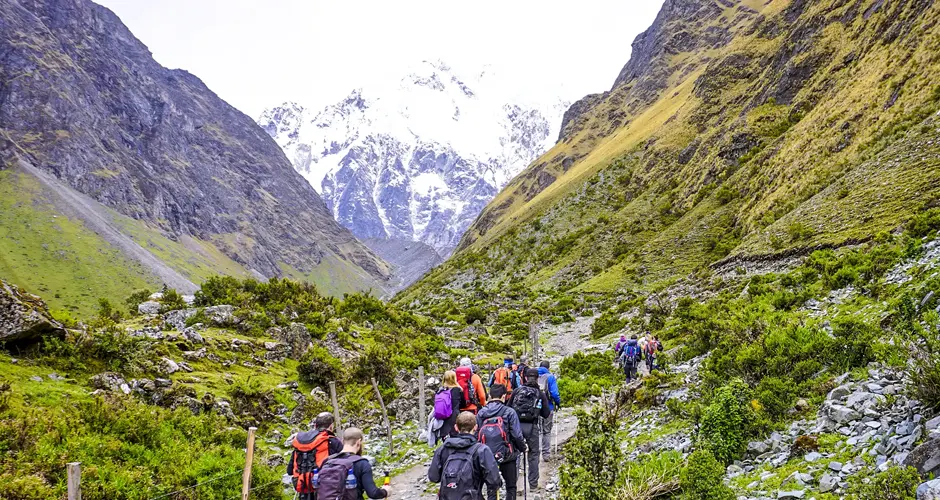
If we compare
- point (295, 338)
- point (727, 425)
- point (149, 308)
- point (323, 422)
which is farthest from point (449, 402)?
point (149, 308)

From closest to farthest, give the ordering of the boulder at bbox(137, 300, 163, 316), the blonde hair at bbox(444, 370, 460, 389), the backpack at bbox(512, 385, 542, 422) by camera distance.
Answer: the blonde hair at bbox(444, 370, 460, 389), the backpack at bbox(512, 385, 542, 422), the boulder at bbox(137, 300, 163, 316)

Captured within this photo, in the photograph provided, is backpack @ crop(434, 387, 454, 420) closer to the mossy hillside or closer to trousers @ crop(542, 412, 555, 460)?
trousers @ crop(542, 412, 555, 460)

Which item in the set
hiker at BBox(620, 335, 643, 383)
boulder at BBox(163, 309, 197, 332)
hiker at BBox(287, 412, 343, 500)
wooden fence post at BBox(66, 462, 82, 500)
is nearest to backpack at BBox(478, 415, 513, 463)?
hiker at BBox(287, 412, 343, 500)

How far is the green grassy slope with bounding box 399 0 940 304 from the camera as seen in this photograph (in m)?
26.5

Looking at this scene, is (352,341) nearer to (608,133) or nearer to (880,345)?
(880,345)

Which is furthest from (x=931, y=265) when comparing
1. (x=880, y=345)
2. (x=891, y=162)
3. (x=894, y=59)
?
(x=894, y=59)

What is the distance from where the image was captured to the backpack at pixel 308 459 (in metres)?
8.37

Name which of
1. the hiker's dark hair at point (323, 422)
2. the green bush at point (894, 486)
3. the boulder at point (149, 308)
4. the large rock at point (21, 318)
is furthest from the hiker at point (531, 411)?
the boulder at point (149, 308)

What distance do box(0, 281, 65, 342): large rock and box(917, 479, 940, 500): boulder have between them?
1997 cm

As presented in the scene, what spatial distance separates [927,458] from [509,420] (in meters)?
5.85

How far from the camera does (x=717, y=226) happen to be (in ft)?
159

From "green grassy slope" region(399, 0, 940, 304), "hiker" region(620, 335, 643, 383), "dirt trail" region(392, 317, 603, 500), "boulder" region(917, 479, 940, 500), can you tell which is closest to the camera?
"boulder" region(917, 479, 940, 500)

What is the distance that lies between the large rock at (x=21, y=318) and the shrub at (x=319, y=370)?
8652 millimetres

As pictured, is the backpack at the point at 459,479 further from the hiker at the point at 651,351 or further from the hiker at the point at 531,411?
the hiker at the point at 651,351
